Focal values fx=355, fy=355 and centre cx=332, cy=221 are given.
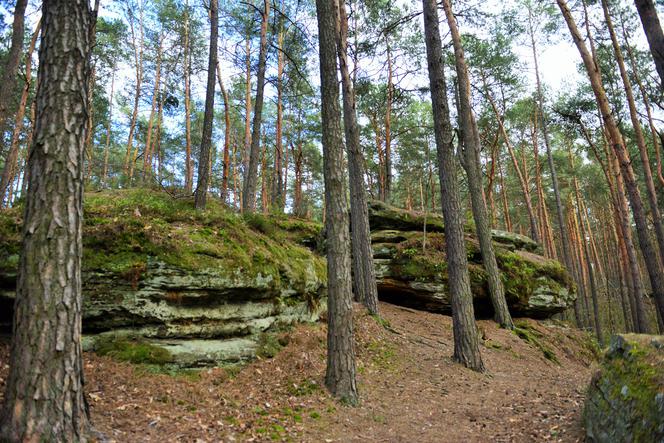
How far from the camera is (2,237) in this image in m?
4.89

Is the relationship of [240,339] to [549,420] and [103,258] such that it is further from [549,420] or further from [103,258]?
[549,420]

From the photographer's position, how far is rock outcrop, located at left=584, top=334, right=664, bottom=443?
2.73 metres

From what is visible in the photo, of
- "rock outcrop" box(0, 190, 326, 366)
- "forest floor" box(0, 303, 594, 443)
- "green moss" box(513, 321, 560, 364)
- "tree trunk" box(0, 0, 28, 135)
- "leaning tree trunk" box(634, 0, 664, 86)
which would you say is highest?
"tree trunk" box(0, 0, 28, 135)

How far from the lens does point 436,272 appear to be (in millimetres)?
11555

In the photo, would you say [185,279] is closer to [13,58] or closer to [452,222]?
[452,222]

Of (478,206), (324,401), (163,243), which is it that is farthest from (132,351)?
(478,206)

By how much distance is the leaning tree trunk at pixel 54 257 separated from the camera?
2.90m

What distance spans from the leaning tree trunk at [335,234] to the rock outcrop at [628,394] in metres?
3.05

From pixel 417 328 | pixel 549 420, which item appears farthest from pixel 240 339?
pixel 417 328

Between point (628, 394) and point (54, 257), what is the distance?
516 centimetres

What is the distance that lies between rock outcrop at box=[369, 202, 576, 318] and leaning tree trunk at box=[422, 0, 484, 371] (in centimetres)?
388

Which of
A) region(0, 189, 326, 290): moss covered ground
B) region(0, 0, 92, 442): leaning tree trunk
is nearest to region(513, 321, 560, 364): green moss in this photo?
region(0, 189, 326, 290): moss covered ground

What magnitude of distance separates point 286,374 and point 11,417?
3578mm

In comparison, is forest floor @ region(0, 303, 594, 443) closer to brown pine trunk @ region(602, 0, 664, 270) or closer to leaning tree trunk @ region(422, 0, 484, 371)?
leaning tree trunk @ region(422, 0, 484, 371)
